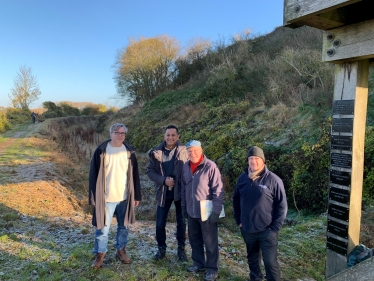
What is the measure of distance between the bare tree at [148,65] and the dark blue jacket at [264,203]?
92.2 feet

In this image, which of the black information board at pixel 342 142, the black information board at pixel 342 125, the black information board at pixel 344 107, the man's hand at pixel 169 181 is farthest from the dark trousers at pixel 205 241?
the black information board at pixel 344 107

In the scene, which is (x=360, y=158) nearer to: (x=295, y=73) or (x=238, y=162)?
(x=238, y=162)

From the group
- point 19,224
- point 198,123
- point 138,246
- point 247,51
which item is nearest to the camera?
point 138,246

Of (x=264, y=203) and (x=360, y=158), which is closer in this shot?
(x=360, y=158)

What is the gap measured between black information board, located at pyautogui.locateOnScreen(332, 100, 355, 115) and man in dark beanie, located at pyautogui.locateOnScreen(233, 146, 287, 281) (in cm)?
91

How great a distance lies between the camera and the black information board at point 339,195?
9.26ft

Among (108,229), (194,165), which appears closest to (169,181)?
(194,165)

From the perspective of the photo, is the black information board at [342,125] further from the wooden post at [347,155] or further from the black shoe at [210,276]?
the black shoe at [210,276]

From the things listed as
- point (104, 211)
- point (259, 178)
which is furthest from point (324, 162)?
point (104, 211)

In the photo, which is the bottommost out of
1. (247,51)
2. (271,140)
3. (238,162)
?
(238,162)

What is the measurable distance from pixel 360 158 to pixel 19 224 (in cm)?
606

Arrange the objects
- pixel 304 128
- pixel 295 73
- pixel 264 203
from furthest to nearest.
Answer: pixel 295 73
pixel 304 128
pixel 264 203

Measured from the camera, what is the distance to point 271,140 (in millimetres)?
9539

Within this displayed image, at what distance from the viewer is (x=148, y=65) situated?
32.0m
